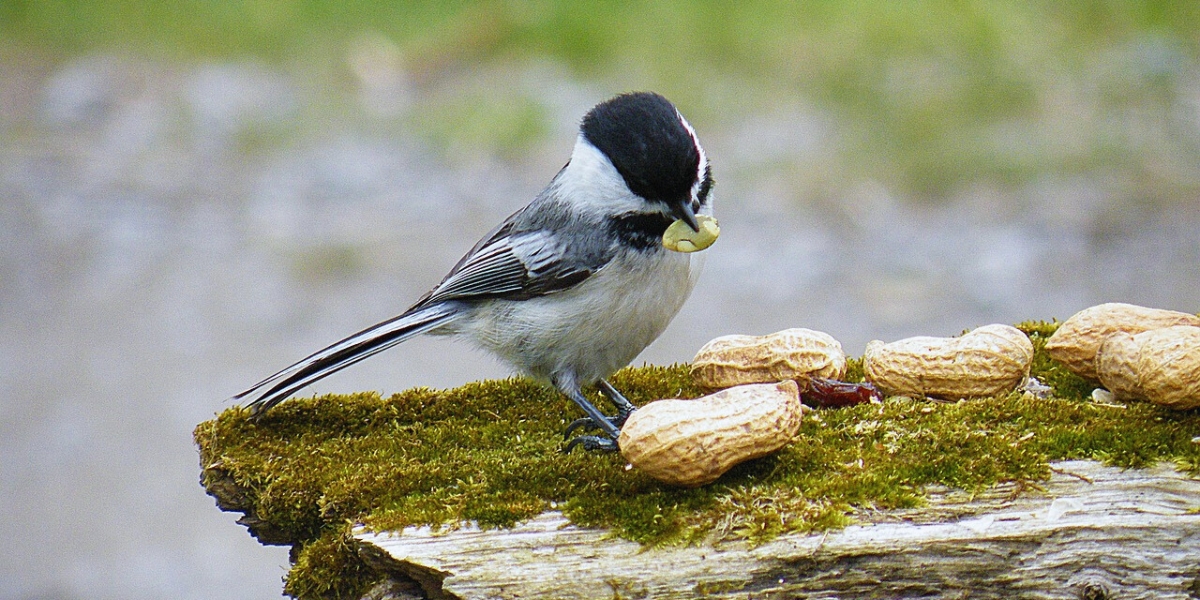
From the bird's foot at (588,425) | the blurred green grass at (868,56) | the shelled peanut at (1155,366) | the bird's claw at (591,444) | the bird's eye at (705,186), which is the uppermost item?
the blurred green grass at (868,56)

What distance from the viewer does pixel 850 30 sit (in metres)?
8.60

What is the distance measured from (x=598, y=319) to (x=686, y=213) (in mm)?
406

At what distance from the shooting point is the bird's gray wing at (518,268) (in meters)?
3.11

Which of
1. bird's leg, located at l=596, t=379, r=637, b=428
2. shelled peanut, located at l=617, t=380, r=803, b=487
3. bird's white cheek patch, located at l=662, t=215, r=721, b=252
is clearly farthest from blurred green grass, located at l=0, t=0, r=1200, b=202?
shelled peanut, located at l=617, t=380, r=803, b=487

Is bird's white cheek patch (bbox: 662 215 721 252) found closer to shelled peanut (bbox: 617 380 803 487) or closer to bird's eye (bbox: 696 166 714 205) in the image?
bird's eye (bbox: 696 166 714 205)

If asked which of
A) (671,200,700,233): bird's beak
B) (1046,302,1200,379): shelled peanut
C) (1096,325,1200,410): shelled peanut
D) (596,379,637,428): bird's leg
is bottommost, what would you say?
(1096,325,1200,410): shelled peanut

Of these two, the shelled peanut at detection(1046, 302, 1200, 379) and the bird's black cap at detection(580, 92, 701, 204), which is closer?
the bird's black cap at detection(580, 92, 701, 204)

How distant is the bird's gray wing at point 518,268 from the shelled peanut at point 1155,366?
127 centimetres

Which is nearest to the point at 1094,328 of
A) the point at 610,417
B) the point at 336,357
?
the point at 610,417

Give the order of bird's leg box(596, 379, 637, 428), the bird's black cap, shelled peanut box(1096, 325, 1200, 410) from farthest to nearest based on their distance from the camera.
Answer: bird's leg box(596, 379, 637, 428) < the bird's black cap < shelled peanut box(1096, 325, 1200, 410)

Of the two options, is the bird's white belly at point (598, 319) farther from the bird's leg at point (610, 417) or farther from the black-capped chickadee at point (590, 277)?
the bird's leg at point (610, 417)

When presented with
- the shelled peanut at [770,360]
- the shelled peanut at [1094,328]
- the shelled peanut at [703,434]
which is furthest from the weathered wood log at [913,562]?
the shelled peanut at [770,360]

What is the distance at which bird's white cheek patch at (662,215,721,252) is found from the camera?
115 inches

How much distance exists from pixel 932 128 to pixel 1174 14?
2.25 m
